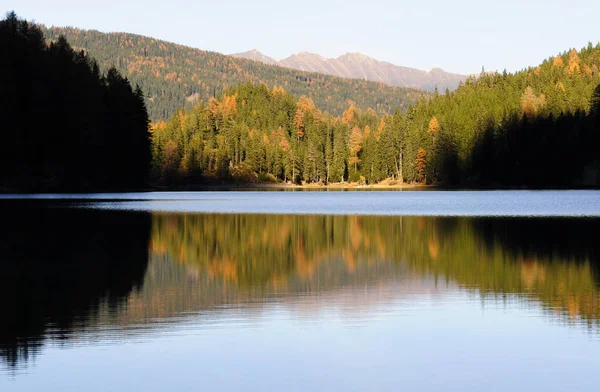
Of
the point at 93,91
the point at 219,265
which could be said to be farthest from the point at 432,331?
the point at 93,91

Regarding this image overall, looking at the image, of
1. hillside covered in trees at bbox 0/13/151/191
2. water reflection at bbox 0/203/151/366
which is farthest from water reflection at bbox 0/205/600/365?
hillside covered in trees at bbox 0/13/151/191

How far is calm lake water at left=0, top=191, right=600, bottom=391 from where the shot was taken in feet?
41.0

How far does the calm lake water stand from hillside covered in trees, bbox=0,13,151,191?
Answer: 2596 inches

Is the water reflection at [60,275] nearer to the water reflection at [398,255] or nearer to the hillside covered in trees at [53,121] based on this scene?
the water reflection at [398,255]

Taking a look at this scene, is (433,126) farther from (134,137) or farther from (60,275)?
(60,275)

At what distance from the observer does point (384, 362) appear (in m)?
13.3

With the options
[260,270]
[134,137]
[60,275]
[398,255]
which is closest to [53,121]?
[134,137]

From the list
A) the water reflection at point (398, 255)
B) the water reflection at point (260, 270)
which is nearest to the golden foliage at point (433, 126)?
the water reflection at point (398, 255)

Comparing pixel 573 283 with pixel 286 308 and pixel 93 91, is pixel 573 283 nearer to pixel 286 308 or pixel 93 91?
pixel 286 308

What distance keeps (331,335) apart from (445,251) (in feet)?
57.0

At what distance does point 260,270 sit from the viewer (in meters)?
26.1

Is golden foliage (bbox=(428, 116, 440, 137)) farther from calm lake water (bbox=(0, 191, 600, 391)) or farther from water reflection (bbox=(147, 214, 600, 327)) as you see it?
calm lake water (bbox=(0, 191, 600, 391))

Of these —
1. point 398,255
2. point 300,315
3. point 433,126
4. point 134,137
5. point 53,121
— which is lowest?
point 398,255

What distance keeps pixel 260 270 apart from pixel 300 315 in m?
8.39
